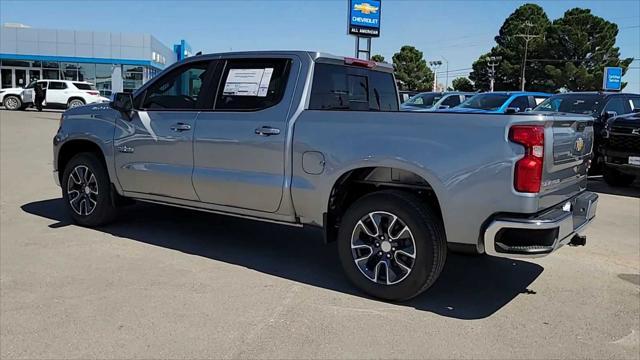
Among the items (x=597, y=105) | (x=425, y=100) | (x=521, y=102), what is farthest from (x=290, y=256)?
(x=425, y=100)

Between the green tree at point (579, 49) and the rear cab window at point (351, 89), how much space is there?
6042 centimetres

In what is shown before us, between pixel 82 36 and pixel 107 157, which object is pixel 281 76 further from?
pixel 82 36

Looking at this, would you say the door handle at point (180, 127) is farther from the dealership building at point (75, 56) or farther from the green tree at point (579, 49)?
the green tree at point (579, 49)

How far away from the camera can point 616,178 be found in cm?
1109

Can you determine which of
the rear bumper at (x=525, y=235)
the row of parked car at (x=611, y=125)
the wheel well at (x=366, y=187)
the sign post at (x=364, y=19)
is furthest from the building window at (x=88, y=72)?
the rear bumper at (x=525, y=235)

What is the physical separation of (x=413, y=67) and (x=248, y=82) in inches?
3354

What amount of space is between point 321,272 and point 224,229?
6.11 ft

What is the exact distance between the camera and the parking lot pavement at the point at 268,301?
374 cm

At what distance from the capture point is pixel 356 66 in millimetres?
5660

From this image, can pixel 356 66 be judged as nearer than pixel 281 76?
No

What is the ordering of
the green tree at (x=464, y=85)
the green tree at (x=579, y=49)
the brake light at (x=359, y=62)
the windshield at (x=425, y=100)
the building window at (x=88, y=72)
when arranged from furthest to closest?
the green tree at (x=464, y=85) < the green tree at (x=579, y=49) < the building window at (x=88, y=72) < the windshield at (x=425, y=100) < the brake light at (x=359, y=62)

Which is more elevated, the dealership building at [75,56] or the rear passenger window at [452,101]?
the dealership building at [75,56]

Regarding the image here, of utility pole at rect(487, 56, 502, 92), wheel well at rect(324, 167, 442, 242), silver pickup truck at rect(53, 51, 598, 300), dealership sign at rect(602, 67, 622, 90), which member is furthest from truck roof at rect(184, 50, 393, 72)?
utility pole at rect(487, 56, 502, 92)

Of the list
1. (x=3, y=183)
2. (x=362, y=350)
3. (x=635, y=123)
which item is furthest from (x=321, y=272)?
(x=635, y=123)
